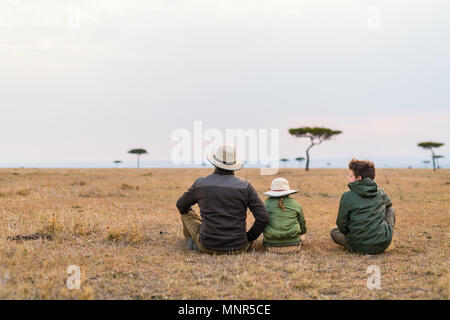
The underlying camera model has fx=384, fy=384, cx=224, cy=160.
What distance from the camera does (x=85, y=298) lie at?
4.64 meters

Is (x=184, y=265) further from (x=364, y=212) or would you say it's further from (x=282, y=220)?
(x=364, y=212)

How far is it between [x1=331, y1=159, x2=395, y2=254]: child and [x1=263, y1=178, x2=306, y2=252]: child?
0.81 meters

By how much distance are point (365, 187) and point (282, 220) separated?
157 centimetres

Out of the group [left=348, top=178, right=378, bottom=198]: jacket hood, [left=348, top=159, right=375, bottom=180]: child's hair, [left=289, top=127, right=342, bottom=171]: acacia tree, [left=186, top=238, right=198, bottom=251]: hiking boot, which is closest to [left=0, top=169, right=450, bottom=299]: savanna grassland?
[left=186, top=238, right=198, bottom=251]: hiking boot

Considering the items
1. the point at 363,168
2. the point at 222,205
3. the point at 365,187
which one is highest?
the point at 363,168

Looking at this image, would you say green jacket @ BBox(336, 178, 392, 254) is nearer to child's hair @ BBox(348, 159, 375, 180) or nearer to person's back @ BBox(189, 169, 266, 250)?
child's hair @ BBox(348, 159, 375, 180)

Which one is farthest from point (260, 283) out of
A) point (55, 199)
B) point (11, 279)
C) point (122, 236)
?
point (55, 199)

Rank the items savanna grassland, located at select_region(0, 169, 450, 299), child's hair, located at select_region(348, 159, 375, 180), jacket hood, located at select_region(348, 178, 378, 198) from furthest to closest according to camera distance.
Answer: child's hair, located at select_region(348, 159, 375, 180) < jacket hood, located at select_region(348, 178, 378, 198) < savanna grassland, located at select_region(0, 169, 450, 299)

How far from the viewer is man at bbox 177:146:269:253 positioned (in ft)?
21.3

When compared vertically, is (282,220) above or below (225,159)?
below

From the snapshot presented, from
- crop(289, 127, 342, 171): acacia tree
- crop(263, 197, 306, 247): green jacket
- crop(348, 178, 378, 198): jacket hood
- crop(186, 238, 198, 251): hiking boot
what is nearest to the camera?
crop(348, 178, 378, 198): jacket hood

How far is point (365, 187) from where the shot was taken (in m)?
6.70

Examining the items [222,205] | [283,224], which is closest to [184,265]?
[222,205]
